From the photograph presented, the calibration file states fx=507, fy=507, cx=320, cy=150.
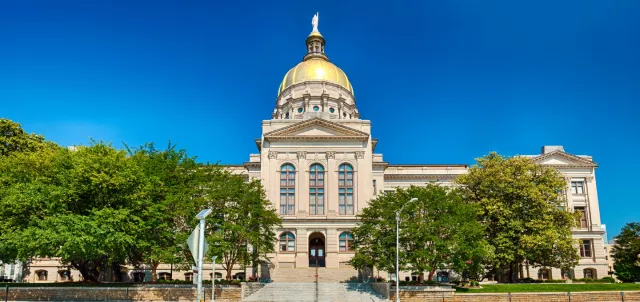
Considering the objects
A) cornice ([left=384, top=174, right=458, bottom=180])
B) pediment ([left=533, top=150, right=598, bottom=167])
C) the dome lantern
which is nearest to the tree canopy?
cornice ([left=384, top=174, right=458, bottom=180])

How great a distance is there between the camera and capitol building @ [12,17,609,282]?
181 feet

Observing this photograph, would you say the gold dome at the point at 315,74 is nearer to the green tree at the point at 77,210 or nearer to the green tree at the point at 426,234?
the green tree at the point at 426,234

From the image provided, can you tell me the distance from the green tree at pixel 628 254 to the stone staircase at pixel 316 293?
2923 centimetres

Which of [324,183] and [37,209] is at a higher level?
[324,183]

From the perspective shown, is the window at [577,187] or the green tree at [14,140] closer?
the green tree at [14,140]

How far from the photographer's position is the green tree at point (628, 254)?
173 feet

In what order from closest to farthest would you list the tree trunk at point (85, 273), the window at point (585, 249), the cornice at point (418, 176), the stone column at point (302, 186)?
1. the tree trunk at point (85, 273)
2. the stone column at point (302, 186)
3. the window at point (585, 249)
4. the cornice at point (418, 176)

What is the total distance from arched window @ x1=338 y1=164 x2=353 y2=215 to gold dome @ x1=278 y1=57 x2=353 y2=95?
25.6 m

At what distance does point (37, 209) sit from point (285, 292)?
19513mm

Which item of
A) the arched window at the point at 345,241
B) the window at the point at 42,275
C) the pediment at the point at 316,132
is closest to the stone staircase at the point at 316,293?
the arched window at the point at 345,241

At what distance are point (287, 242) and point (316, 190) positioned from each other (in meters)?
6.77

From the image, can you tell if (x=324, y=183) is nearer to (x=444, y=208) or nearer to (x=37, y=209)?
(x=444, y=208)

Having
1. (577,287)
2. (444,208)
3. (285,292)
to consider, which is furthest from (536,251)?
(285,292)

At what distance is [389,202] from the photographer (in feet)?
141
